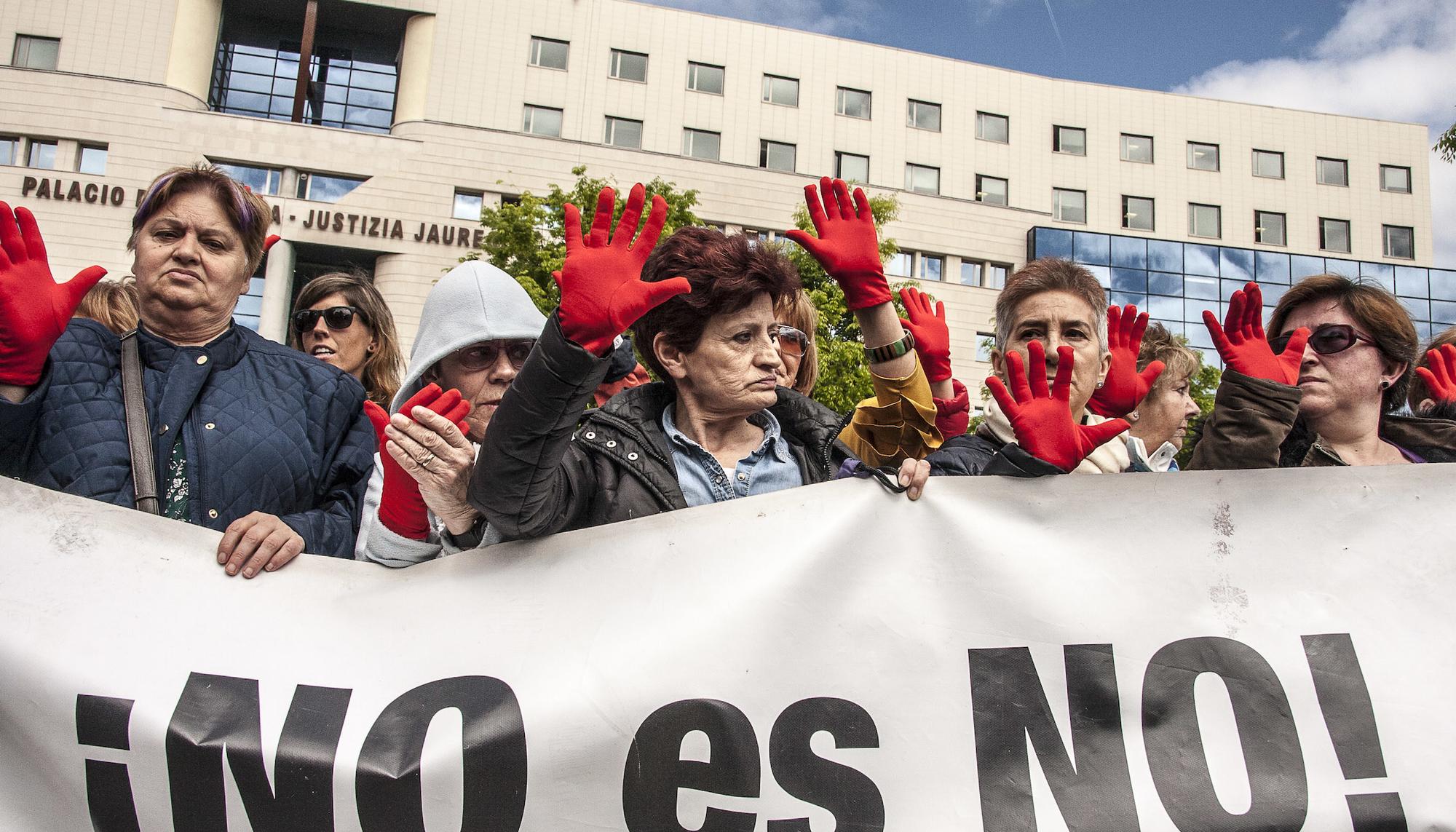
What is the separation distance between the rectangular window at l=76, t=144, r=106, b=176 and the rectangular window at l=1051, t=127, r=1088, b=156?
31544mm

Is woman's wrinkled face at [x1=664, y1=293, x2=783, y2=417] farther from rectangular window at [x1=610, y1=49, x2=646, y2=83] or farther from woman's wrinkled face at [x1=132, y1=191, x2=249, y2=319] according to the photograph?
rectangular window at [x1=610, y1=49, x2=646, y2=83]

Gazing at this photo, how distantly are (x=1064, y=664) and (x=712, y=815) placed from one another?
745 mm

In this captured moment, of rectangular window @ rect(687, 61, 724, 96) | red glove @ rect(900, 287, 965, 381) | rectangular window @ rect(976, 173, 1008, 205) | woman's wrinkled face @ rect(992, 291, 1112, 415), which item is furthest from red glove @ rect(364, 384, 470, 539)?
rectangular window @ rect(976, 173, 1008, 205)

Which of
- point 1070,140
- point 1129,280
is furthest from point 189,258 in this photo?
point 1070,140

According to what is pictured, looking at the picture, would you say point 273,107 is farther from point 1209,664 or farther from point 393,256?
point 1209,664

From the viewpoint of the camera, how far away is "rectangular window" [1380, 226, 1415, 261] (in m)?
39.2

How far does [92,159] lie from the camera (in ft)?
94.9

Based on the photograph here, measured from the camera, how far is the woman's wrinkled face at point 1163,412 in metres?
4.34

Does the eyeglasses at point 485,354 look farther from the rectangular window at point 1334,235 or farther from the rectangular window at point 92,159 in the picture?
the rectangular window at point 1334,235

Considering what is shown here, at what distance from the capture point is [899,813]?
1812 millimetres

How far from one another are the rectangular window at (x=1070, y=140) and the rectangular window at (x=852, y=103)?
7.54 meters

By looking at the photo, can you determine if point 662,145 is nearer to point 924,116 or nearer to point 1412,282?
point 924,116

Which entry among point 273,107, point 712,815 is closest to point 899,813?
point 712,815

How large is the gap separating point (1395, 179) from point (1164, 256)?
1193 centimetres
